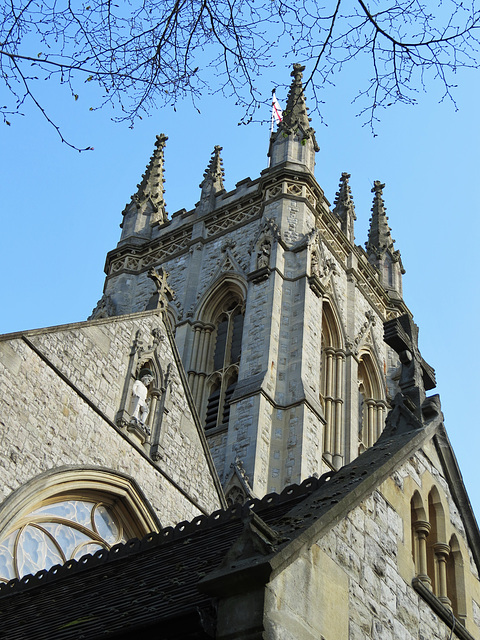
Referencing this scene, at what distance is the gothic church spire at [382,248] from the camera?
111ft

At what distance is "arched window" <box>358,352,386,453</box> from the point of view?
2791 cm

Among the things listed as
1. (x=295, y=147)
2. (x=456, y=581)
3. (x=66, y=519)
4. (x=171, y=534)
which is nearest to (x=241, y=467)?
(x=66, y=519)

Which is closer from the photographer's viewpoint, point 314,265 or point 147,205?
point 314,265

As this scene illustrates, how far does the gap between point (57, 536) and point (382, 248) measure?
2535 centimetres

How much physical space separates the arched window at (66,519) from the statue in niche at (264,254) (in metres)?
14.5

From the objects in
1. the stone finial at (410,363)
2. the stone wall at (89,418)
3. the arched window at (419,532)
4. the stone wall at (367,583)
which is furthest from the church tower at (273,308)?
the stone wall at (367,583)

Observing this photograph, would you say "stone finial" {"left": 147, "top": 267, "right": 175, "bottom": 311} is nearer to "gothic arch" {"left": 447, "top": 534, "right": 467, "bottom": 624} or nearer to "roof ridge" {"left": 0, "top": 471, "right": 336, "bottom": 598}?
"roof ridge" {"left": 0, "top": 471, "right": 336, "bottom": 598}

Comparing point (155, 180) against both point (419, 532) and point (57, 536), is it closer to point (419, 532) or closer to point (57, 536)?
point (57, 536)

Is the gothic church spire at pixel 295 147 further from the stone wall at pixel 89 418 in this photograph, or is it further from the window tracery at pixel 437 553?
the window tracery at pixel 437 553

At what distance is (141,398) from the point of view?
43.3 ft

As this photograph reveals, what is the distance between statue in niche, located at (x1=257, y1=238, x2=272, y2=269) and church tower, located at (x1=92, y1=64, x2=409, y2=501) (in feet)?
0.12

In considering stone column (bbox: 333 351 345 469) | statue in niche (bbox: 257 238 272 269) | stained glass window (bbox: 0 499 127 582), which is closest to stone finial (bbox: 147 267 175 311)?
stained glass window (bbox: 0 499 127 582)

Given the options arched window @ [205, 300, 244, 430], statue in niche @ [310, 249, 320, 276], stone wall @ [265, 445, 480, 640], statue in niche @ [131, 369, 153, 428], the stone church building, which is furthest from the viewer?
statue in niche @ [310, 249, 320, 276]

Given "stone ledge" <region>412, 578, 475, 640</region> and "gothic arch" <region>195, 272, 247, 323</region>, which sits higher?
"gothic arch" <region>195, 272, 247, 323</region>
